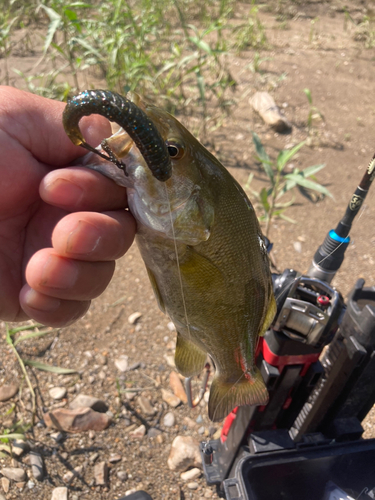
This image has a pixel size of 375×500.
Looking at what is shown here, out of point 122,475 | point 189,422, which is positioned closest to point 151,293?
point 189,422

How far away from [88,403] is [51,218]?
135 cm

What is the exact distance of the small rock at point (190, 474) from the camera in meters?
2.17

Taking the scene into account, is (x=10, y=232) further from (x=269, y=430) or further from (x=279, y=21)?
(x=279, y=21)

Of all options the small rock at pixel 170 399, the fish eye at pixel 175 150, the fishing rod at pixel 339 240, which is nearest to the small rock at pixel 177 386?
the small rock at pixel 170 399

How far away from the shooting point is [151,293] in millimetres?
3133

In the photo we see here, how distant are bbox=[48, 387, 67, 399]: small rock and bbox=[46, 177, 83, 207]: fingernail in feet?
5.40

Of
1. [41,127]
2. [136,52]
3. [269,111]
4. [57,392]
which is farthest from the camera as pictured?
[269,111]

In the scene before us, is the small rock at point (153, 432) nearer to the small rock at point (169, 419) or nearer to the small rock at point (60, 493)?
the small rock at point (169, 419)

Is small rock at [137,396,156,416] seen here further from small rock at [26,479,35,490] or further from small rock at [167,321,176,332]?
small rock at [26,479,35,490]

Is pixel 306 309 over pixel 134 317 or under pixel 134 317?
over

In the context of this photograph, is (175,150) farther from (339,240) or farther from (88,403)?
(88,403)

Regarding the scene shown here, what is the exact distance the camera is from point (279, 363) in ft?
5.56

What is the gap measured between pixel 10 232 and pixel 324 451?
1631 millimetres

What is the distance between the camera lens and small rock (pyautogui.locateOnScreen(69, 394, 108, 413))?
2321 mm
